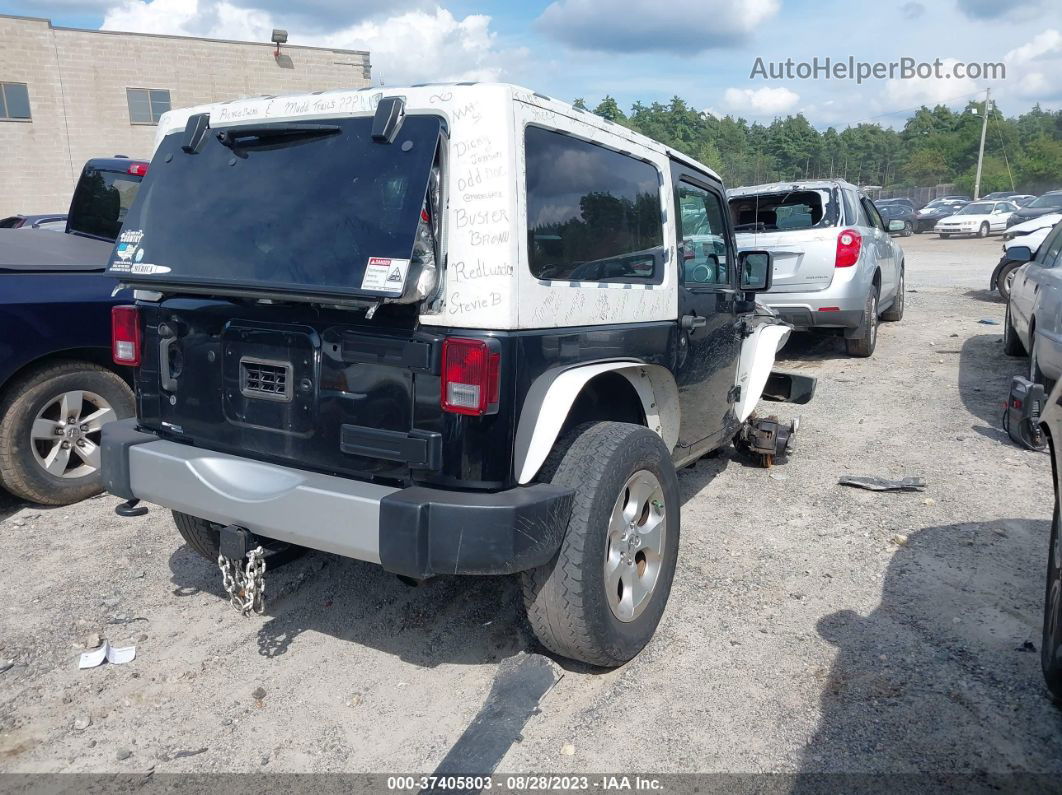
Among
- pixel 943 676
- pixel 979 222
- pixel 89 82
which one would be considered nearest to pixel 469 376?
pixel 943 676

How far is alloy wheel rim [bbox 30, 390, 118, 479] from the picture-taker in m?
4.75

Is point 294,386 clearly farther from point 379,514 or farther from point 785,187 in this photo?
point 785,187

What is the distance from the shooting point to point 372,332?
8.93 ft

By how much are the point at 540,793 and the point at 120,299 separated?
3802 millimetres

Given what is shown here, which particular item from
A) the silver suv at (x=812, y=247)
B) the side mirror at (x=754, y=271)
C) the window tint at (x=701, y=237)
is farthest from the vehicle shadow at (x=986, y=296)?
the window tint at (x=701, y=237)

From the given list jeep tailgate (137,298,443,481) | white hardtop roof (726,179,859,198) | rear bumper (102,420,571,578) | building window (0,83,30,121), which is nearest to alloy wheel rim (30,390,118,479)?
jeep tailgate (137,298,443,481)

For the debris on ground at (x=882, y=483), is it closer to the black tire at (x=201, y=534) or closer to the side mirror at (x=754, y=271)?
the side mirror at (x=754, y=271)

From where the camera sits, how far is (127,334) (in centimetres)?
336

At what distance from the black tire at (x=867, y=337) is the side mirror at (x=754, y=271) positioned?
442 centimetres

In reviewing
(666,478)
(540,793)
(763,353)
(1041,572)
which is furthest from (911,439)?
(540,793)

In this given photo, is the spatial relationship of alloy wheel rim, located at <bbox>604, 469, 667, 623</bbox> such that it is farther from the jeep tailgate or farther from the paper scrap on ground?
the paper scrap on ground

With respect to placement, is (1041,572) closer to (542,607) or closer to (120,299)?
(542,607)

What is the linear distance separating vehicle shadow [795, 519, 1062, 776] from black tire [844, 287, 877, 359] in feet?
15.5

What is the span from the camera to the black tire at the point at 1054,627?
2699mm
